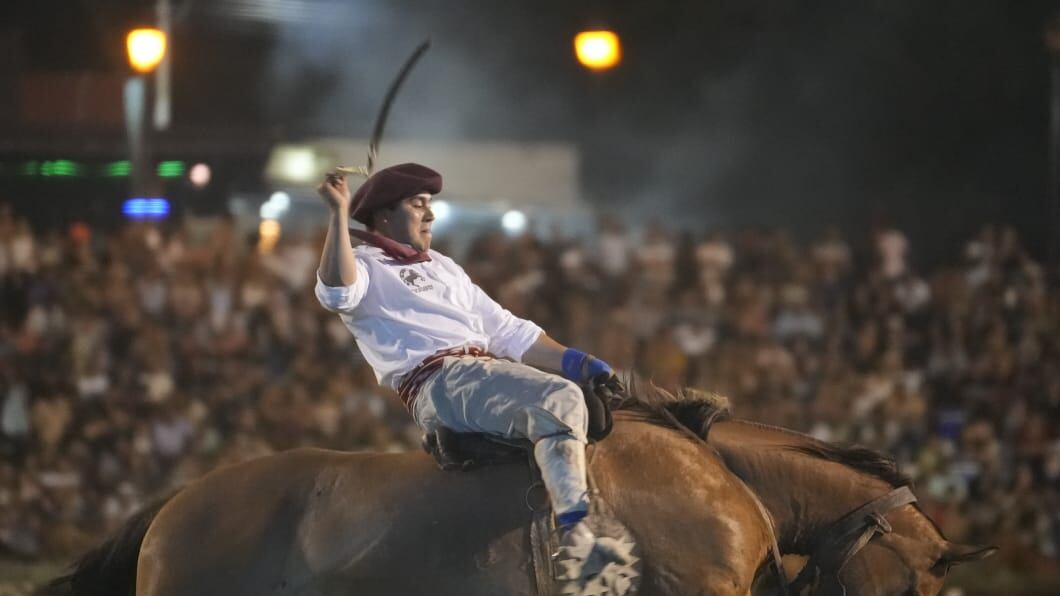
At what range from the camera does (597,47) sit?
1050 centimetres

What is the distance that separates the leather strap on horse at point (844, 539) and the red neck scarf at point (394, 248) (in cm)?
167

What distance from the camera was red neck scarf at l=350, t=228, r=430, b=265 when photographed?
16.6 ft

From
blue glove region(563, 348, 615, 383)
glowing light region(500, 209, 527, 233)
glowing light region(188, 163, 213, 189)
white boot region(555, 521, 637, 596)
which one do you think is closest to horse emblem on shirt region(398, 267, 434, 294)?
blue glove region(563, 348, 615, 383)

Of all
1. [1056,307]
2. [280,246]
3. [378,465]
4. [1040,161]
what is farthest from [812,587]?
[1040,161]

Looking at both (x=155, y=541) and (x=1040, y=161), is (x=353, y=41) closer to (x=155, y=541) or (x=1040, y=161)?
(x=1040, y=161)

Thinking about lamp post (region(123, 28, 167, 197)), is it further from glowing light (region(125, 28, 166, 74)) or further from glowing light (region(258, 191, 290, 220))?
glowing light (region(258, 191, 290, 220))

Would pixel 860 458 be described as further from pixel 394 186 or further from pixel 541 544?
pixel 394 186

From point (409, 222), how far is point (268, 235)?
22.1 ft

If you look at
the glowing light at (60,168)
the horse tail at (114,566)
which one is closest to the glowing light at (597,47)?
the glowing light at (60,168)

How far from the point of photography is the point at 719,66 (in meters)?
18.1

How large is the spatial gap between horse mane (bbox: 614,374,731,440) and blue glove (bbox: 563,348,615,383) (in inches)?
8.5

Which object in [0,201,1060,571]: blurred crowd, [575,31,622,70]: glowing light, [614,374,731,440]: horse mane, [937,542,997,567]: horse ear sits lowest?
[0,201,1060,571]: blurred crowd

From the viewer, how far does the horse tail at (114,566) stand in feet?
17.3

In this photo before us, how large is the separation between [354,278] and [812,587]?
72.1 inches
